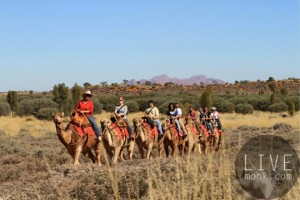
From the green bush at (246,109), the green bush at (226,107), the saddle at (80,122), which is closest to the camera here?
the saddle at (80,122)

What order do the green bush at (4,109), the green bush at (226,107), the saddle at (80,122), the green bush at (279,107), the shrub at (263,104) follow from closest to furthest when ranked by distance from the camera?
the saddle at (80,122) < the green bush at (4,109) < the green bush at (279,107) < the green bush at (226,107) < the shrub at (263,104)

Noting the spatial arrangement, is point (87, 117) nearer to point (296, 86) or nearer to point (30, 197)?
point (30, 197)

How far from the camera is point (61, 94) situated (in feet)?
179

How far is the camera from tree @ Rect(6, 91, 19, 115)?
5622cm

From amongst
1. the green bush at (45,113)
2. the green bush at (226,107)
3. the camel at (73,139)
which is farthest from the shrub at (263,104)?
the camel at (73,139)

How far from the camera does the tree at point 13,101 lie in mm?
56219

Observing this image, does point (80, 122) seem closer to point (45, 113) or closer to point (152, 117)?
point (152, 117)

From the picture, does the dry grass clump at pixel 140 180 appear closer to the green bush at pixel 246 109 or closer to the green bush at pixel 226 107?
the green bush at pixel 246 109

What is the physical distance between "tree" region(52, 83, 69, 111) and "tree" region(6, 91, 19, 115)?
4430 mm

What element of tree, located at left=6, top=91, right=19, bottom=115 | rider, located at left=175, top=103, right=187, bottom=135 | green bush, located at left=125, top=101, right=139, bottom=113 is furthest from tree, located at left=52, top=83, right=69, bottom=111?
rider, located at left=175, top=103, right=187, bottom=135

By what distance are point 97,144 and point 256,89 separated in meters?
102

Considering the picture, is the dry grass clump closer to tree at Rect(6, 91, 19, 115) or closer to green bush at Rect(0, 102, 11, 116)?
tree at Rect(6, 91, 19, 115)

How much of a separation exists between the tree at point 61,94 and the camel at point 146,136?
3485 cm

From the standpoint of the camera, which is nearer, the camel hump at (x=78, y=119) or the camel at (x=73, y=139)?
the camel at (x=73, y=139)
